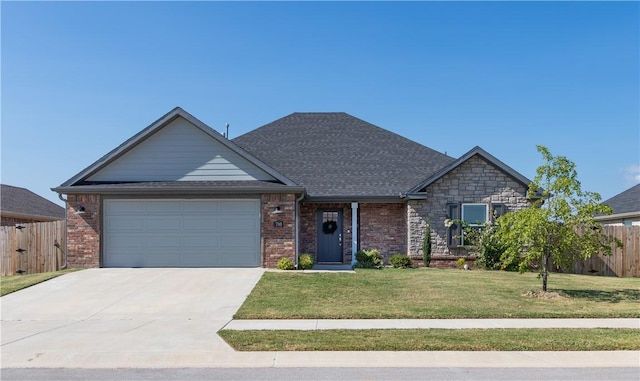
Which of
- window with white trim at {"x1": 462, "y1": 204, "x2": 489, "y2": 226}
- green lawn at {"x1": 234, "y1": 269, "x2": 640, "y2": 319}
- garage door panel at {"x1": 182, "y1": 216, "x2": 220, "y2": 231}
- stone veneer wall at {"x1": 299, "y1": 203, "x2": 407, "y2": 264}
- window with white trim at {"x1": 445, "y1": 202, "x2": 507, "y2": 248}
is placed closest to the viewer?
green lawn at {"x1": 234, "y1": 269, "x2": 640, "y2": 319}

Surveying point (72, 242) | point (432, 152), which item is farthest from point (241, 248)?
point (432, 152)

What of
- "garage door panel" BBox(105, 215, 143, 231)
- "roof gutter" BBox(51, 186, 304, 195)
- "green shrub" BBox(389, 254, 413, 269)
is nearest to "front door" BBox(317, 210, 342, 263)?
"green shrub" BBox(389, 254, 413, 269)

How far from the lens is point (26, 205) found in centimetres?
2980

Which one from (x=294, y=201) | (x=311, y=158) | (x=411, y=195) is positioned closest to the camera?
(x=294, y=201)

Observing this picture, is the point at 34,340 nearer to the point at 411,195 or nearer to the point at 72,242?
the point at 72,242

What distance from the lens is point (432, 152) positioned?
78.9ft

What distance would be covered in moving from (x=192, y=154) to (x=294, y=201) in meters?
3.96

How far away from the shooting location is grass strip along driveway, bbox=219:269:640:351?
8.23 meters

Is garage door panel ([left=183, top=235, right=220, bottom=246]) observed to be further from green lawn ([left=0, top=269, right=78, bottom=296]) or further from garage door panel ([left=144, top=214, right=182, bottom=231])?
green lawn ([left=0, top=269, right=78, bottom=296])

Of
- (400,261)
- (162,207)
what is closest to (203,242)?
(162,207)

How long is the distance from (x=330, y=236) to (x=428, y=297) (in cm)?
851

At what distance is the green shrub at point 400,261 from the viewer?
19.5 m

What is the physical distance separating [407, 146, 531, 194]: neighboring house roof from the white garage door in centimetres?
632

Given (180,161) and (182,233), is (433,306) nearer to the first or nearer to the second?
(182,233)
